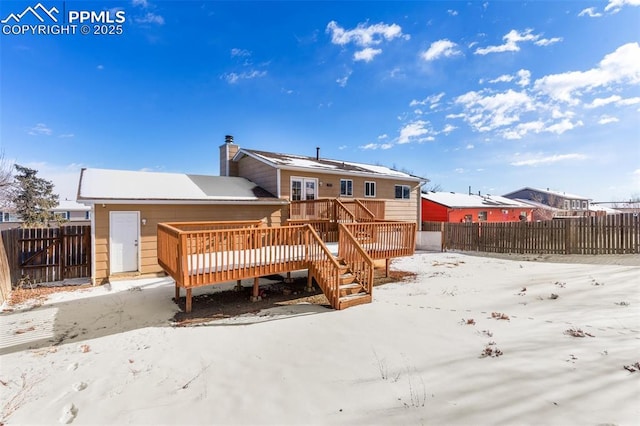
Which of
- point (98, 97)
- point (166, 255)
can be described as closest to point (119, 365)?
point (166, 255)

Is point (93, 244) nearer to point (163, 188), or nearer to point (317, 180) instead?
point (163, 188)

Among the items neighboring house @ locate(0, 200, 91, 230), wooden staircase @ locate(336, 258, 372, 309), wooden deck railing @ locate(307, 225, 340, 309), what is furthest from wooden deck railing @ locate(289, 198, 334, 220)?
neighboring house @ locate(0, 200, 91, 230)

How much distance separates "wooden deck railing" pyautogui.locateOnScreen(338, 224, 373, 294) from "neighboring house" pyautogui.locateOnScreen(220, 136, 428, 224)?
5.74m

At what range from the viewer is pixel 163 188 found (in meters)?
11.0

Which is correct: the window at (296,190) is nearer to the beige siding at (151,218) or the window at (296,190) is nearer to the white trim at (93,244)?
the beige siding at (151,218)

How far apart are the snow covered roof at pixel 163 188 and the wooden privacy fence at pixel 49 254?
1729 mm

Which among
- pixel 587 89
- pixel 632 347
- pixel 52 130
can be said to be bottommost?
pixel 632 347

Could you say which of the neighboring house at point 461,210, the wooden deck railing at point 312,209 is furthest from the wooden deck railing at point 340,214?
the neighboring house at point 461,210

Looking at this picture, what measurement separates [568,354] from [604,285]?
5.21m

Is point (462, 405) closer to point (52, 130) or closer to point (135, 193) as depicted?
point (135, 193)

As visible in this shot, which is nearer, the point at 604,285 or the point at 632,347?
the point at 632,347

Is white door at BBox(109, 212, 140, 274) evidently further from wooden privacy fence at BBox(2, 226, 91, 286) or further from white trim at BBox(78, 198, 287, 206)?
wooden privacy fence at BBox(2, 226, 91, 286)

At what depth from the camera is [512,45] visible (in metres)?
11.4

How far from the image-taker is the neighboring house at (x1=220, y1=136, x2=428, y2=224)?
13.1 m
